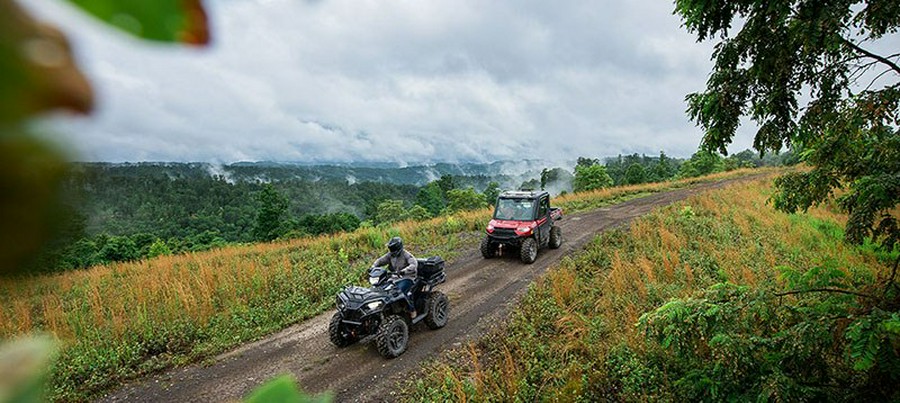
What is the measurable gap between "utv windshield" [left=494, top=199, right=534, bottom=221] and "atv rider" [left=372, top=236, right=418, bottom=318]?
20.3ft

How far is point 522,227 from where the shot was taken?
13320 mm

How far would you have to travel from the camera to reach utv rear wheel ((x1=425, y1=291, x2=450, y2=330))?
855 cm

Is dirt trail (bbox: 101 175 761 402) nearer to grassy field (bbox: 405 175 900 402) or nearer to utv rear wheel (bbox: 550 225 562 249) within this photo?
grassy field (bbox: 405 175 900 402)

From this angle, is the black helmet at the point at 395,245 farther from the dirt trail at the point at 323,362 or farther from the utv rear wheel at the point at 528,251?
the utv rear wheel at the point at 528,251

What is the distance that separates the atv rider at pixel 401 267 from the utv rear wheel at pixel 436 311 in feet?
1.32

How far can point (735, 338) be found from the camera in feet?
14.0

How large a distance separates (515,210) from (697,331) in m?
9.66

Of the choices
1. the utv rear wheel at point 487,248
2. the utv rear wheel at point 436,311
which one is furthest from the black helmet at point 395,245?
the utv rear wheel at point 487,248

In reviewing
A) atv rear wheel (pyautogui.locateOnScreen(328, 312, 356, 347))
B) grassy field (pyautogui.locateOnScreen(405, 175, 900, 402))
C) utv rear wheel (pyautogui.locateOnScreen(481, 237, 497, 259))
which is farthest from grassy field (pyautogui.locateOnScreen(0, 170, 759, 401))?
grassy field (pyautogui.locateOnScreen(405, 175, 900, 402))

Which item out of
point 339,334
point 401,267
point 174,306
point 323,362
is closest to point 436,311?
point 401,267

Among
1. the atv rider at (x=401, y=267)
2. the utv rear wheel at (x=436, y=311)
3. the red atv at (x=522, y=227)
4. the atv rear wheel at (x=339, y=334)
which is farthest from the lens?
the red atv at (x=522, y=227)

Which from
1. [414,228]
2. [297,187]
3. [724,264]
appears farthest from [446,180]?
[724,264]

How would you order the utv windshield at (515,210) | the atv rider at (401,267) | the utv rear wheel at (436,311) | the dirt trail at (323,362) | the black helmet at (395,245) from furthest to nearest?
the utv windshield at (515,210) → the utv rear wheel at (436,311) → the black helmet at (395,245) → the atv rider at (401,267) → the dirt trail at (323,362)

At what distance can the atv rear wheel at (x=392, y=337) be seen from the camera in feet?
24.1
